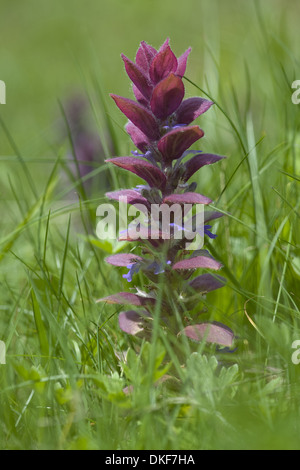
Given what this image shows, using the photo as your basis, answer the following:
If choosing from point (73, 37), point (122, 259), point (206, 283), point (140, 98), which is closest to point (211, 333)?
point (206, 283)

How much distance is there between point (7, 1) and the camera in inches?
300

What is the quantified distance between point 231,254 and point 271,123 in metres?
1.17

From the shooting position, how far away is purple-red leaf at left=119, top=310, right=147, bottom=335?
1071mm

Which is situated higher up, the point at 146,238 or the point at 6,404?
the point at 146,238

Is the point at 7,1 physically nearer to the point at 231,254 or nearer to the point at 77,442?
the point at 231,254

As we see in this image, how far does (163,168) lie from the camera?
108 cm

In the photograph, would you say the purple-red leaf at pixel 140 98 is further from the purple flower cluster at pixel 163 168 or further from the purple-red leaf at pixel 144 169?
the purple-red leaf at pixel 144 169

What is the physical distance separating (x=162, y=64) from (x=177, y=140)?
144 millimetres

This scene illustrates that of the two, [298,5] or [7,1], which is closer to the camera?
[298,5]

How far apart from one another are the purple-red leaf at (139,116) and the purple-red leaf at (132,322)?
34 cm

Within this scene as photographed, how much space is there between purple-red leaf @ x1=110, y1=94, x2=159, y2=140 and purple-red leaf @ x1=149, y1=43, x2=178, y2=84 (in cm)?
7

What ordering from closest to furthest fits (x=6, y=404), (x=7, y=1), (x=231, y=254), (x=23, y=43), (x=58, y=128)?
(x=6, y=404) < (x=231, y=254) < (x=58, y=128) < (x=23, y=43) < (x=7, y=1)

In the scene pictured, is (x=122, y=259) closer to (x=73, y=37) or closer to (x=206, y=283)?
(x=206, y=283)
